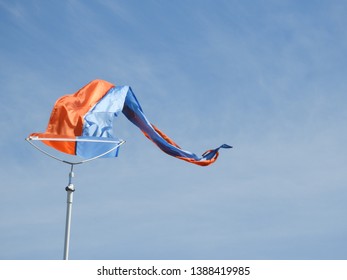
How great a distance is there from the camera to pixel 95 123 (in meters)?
40.8

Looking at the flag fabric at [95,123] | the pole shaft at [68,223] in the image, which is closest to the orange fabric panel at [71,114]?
the flag fabric at [95,123]

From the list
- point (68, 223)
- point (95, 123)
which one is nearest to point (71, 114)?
point (95, 123)

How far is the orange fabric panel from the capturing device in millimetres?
37250

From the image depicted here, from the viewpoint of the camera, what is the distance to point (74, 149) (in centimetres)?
3750

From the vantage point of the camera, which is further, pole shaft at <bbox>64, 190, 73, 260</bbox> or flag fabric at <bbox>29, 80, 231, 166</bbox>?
flag fabric at <bbox>29, 80, 231, 166</bbox>

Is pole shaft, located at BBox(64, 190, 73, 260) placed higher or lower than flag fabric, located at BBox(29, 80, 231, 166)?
lower

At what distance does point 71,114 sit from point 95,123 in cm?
164

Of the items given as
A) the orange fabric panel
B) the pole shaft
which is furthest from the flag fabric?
the pole shaft

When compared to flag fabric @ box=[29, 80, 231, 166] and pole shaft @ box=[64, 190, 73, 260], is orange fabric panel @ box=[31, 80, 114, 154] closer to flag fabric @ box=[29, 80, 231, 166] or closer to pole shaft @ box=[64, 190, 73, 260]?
flag fabric @ box=[29, 80, 231, 166]

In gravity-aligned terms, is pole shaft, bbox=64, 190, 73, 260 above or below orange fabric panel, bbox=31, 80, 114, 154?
below
